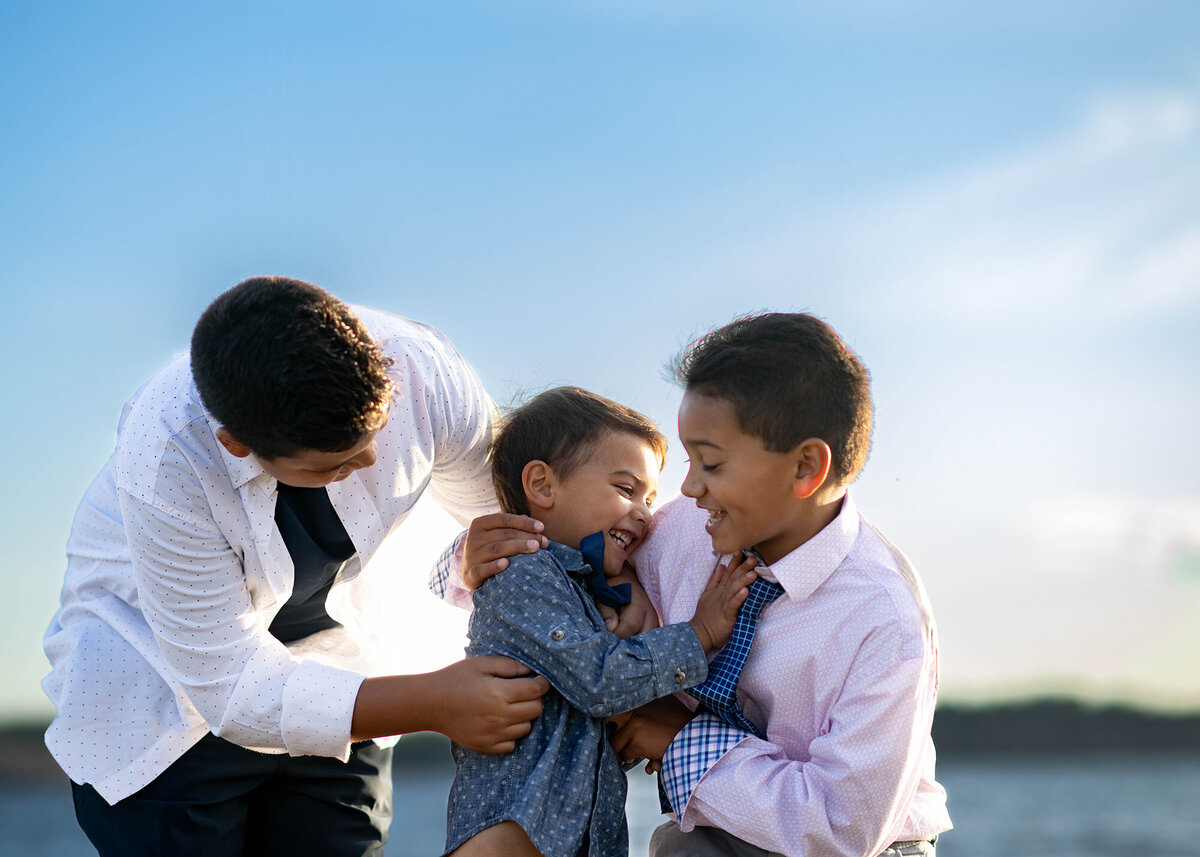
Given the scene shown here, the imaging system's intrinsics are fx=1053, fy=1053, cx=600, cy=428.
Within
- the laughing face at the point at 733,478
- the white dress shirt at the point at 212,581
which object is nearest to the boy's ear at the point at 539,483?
the white dress shirt at the point at 212,581

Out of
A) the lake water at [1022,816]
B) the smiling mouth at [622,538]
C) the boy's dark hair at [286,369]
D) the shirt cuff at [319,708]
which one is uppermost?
the boy's dark hair at [286,369]

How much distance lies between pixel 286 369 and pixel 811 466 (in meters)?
0.95

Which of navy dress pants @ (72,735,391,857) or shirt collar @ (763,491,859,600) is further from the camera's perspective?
navy dress pants @ (72,735,391,857)

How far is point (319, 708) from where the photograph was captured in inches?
81.8

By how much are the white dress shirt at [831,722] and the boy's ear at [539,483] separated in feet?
1.73

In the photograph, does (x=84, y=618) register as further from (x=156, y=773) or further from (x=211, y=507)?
(x=211, y=507)

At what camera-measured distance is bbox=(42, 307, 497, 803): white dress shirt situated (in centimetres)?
208

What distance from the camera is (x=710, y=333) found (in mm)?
2070

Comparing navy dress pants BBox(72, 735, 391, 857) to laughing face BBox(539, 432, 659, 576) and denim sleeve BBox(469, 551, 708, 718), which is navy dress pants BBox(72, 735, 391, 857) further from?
laughing face BBox(539, 432, 659, 576)

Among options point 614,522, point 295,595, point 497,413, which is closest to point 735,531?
point 614,522

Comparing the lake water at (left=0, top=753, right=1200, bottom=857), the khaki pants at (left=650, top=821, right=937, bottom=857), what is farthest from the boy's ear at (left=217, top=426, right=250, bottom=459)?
the lake water at (left=0, top=753, right=1200, bottom=857)

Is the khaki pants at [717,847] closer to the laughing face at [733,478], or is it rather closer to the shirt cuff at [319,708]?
the laughing face at [733,478]

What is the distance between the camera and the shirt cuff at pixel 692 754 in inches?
75.4

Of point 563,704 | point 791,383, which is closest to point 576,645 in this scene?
point 563,704
